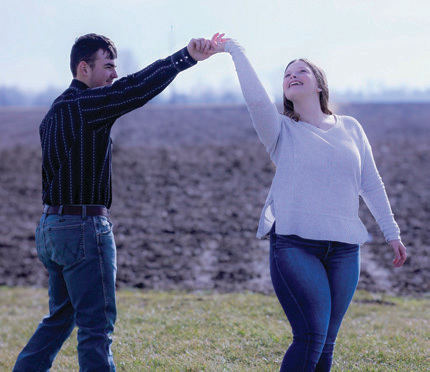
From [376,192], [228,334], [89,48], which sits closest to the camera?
[89,48]

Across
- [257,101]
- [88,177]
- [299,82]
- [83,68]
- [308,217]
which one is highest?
[83,68]

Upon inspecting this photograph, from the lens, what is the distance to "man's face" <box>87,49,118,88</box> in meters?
3.17

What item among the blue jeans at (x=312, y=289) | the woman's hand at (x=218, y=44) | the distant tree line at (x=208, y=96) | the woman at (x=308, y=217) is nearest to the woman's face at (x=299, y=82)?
the woman at (x=308, y=217)

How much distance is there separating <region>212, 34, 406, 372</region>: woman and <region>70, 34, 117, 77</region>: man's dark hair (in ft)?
1.93

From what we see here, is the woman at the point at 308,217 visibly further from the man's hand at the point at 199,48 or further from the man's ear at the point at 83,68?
the man's ear at the point at 83,68

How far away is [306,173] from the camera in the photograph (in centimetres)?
294

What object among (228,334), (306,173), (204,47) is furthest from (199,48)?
(228,334)

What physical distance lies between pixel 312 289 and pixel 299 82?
1129 millimetres

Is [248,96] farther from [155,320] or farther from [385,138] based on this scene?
[385,138]

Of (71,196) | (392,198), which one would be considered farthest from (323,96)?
(392,198)

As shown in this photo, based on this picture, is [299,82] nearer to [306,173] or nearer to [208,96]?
[306,173]

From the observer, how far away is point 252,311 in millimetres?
6223

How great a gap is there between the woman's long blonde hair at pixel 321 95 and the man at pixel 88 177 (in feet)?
1.78

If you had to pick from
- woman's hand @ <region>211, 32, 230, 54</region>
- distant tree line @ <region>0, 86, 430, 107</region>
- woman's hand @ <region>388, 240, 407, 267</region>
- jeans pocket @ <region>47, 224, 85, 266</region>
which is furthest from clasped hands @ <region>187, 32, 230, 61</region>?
distant tree line @ <region>0, 86, 430, 107</region>
